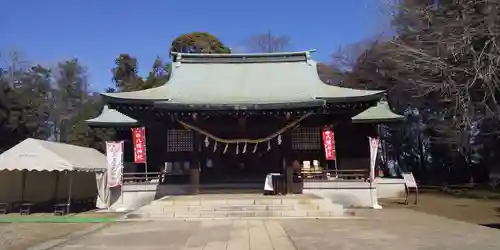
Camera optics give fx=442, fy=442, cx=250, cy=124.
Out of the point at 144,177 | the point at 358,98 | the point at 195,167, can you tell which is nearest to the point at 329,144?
the point at 358,98

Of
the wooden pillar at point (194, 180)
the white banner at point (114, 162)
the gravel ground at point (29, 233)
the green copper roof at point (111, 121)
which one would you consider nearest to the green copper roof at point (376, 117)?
the wooden pillar at point (194, 180)

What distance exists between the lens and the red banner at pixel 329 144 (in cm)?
2002

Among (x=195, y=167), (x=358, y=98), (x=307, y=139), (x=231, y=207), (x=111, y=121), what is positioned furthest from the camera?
(x=111, y=121)

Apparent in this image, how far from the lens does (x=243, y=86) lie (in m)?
22.2

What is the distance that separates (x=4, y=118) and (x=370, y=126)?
31.8 metres

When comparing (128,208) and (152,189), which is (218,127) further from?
(128,208)

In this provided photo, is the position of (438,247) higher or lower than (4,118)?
lower

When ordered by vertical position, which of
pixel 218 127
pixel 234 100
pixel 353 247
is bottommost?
pixel 353 247

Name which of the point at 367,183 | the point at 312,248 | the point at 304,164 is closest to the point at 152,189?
the point at 304,164

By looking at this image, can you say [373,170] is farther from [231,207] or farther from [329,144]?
[231,207]

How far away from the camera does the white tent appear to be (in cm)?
1756

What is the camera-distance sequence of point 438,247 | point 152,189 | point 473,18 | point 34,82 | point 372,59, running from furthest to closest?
point 34,82 < point 372,59 < point 152,189 < point 473,18 < point 438,247

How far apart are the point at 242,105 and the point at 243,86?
14.8ft

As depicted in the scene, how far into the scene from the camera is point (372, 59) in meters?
36.7
